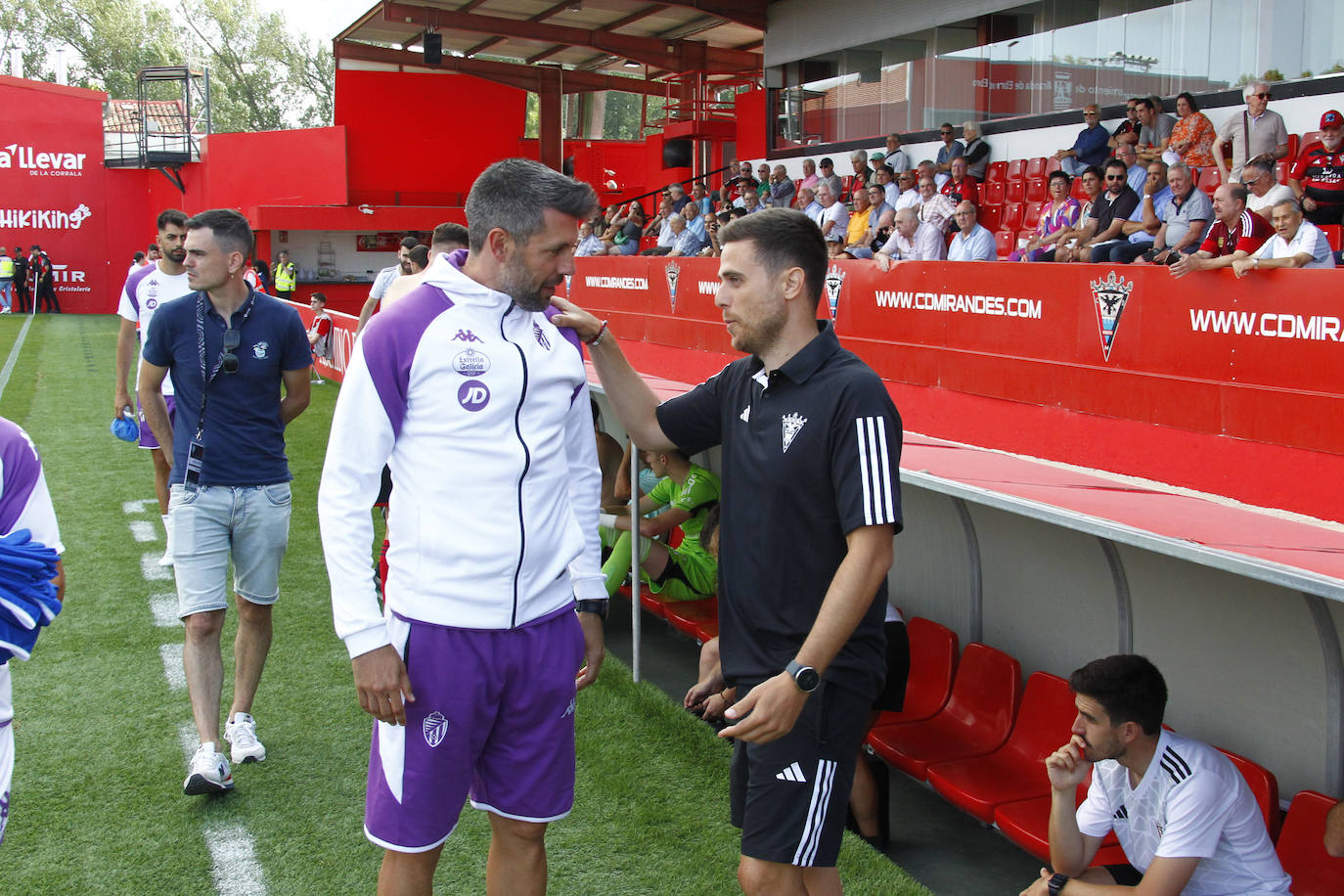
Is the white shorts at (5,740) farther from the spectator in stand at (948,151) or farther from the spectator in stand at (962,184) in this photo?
the spectator in stand at (948,151)

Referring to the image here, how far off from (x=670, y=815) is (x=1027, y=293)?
5298 millimetres

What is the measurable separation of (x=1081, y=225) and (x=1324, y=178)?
2.07 metres

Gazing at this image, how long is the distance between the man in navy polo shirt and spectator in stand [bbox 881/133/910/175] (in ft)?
40.8

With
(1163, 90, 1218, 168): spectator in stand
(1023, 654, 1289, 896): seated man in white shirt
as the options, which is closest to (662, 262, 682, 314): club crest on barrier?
(1163, 90, 1218, 168): spectator in stand

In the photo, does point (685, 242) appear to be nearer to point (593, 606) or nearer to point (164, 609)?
point (164, 609)

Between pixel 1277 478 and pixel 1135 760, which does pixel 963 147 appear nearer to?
pixel 1277 478

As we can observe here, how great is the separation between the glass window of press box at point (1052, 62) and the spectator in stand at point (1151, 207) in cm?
244

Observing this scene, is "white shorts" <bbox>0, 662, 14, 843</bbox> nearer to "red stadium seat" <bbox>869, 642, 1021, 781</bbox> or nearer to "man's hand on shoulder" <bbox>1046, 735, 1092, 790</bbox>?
"man's hand on shoulder" <bbox>1046, 735, 1092, 790</bbox>

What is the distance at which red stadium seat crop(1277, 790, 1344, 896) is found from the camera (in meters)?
3.20

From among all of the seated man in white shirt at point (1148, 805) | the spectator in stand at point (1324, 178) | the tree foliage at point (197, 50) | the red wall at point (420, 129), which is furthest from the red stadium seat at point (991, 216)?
the tree foliage at point (197, 50)

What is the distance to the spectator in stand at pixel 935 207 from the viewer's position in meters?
12.6

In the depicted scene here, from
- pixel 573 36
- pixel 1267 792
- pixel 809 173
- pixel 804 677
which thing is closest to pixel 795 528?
pixel 804 677

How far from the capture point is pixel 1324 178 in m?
9.02

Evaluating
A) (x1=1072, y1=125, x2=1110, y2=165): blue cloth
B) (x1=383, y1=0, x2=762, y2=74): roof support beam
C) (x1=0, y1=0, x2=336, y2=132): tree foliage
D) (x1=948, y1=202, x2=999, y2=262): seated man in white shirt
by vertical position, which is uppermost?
(x1=0, y1=0, x2=336, y2=132): tree foliage
